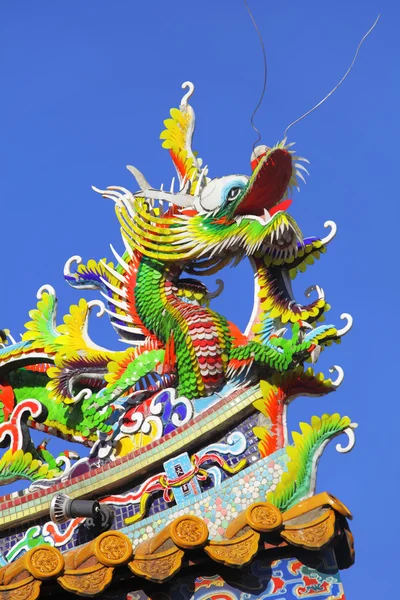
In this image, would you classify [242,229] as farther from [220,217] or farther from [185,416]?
[185,416]

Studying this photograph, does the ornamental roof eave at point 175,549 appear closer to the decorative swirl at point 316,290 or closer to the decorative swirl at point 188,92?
the decorative swirl at point 316,290

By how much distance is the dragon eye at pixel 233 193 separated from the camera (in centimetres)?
1282

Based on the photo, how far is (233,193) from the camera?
506 inches

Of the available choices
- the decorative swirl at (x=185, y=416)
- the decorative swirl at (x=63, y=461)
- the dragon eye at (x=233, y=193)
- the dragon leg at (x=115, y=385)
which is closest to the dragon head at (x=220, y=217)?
the dragon eye at (x=233, y=193)

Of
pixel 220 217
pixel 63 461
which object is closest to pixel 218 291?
pixel 220 217

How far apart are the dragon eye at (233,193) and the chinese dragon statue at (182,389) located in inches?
0.5

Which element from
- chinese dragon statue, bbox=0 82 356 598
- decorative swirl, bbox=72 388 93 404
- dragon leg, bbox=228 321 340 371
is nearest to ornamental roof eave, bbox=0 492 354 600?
chinese dragon statue, bbox=0 82 356 598

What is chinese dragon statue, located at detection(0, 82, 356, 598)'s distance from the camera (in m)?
11.0

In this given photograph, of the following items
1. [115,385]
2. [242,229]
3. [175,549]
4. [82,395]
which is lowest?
[175,549]

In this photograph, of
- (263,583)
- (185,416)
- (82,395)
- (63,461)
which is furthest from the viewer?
(82,395)

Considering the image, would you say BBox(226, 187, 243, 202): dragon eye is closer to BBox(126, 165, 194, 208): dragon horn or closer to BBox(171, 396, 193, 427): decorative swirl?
BBox(126, 165, 194, 208): dragon horn

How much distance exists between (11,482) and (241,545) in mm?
2796

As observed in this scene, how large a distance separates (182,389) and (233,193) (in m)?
1.92

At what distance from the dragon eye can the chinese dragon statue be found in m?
0.01
